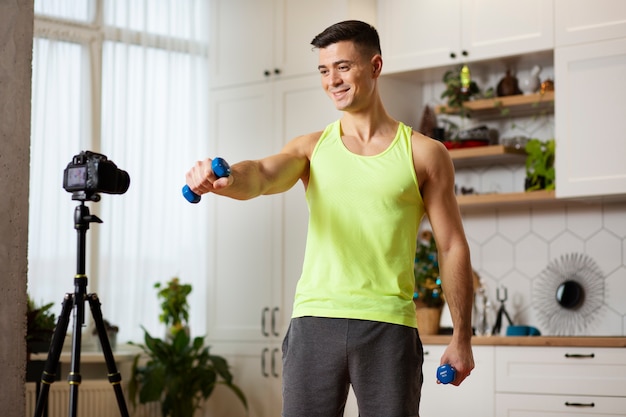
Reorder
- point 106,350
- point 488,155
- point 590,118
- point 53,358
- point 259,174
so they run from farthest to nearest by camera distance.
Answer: point 488,155, point 590,118, point 106,350, point 53,358, point 259,174

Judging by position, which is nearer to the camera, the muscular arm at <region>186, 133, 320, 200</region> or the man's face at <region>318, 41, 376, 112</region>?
the muscular arm at <region>186, 133, 320, 200</region>

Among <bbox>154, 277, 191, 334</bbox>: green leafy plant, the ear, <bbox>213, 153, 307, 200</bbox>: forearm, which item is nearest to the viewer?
<bbox>213, 153, 307, 200</bbox>: forearm

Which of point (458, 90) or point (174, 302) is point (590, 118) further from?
point (174, 302)

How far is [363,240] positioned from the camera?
1.91 m

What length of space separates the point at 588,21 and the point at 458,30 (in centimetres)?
60

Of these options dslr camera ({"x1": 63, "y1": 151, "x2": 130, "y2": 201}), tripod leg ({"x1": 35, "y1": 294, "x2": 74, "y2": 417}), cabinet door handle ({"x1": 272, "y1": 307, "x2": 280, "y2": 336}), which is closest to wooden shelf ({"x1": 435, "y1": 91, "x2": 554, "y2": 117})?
cabinet door handle ({"x1": 272, "y1": 307, "x2": 280, "y2": 336})

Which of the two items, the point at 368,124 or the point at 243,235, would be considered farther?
the point at 243,235

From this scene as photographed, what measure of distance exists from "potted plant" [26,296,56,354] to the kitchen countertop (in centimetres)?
Result: 166

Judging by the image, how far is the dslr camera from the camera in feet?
9.92

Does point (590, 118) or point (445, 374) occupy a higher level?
point (590, 118)

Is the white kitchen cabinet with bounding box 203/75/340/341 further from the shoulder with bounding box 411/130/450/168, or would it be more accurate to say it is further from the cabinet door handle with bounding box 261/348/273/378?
the shoulder with bounding box 411/130/450/168

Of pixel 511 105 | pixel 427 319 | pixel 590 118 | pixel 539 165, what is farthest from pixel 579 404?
pixel 511 105

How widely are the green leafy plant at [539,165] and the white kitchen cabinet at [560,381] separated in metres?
0.73

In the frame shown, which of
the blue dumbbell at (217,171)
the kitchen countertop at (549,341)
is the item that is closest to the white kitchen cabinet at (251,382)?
the kitchen countertop at (549,341)
